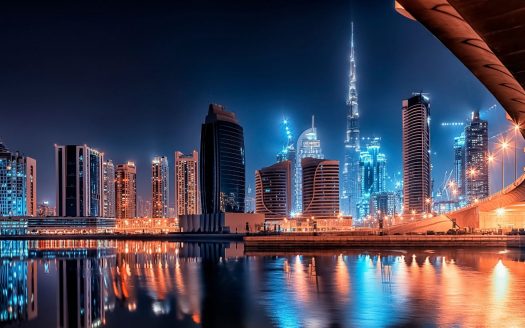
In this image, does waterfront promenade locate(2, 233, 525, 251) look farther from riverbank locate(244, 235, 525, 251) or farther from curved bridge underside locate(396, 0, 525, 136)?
curved bridge underside locate(396, 0, 525, 136)

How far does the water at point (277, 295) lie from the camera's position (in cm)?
2500

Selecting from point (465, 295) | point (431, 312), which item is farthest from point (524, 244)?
point (431, 312)

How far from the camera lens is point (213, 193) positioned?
181125 mm

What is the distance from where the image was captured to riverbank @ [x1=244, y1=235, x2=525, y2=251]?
235 ft

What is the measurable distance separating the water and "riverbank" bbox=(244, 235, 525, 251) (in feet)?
63.6

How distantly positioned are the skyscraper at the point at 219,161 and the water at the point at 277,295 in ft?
413

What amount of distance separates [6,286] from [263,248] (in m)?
45.8

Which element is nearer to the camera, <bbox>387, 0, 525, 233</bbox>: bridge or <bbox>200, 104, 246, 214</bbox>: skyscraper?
<bbox>387, 0, 525, 233</bbox>: bridge

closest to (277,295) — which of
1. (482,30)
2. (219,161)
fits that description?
(482,30)

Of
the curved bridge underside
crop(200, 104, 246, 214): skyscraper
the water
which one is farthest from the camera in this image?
crop(200, 104, 246, 214): skyscraper

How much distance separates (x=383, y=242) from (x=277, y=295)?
48925 millimetres

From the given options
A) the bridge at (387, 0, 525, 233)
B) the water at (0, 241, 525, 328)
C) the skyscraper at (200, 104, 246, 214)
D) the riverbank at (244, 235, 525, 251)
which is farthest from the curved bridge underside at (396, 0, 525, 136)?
the skyscraper at (200, 104, 246, 214)

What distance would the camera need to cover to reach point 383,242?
258 feet

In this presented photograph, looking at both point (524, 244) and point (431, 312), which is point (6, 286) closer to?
point (431, 312)
